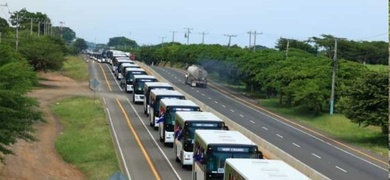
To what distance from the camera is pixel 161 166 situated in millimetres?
34938

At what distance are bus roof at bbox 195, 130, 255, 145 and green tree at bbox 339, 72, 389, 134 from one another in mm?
20801

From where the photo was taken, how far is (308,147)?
4478 centimetres

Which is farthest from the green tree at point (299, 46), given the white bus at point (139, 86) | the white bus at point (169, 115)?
the white bus at point (169, 115)

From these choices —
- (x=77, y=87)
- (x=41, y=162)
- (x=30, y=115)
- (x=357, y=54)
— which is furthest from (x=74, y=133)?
(x=357, y=54)

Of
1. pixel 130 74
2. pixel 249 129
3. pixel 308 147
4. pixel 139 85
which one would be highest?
pixel 130 74

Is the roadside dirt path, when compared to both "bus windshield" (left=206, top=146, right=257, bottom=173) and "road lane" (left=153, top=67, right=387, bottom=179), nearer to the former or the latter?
"bus windshield" (left=206, top=146, right=257, bottom=173)

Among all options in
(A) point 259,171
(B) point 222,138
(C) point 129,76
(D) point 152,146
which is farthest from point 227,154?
(C) point 129,76

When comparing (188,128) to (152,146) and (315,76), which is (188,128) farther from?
(315,76)

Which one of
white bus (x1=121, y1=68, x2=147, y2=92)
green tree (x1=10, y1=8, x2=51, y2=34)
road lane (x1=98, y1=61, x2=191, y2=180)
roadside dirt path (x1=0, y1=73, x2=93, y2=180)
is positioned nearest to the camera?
road lane (x1=98, y1=61, x2=191, y2=180)

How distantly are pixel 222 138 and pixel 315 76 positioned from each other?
41.9 m

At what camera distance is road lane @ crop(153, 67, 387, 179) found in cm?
3569

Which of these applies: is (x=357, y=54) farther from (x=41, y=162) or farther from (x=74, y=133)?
(x=41, y=162)

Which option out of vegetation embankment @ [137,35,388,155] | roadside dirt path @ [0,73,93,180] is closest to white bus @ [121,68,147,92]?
roadside dirt path @ [0,73,93,180]

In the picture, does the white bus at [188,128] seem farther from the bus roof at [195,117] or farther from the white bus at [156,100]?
the white bus at [156,100]
